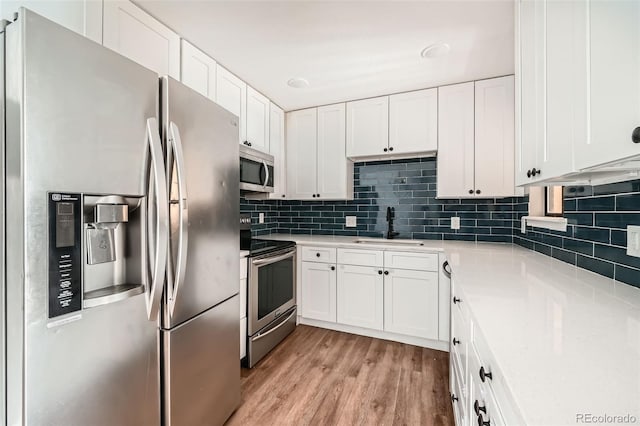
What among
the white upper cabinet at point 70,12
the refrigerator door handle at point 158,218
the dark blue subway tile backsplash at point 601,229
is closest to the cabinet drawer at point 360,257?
the dark blue subway tile backsplash at point 601,229

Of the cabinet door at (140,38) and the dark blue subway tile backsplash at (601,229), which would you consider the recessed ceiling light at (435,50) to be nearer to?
the dark blue subway tile backsplash at (601,229)

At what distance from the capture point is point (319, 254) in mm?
2828

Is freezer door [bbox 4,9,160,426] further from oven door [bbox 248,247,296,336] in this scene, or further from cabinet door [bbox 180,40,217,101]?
oven door [bbox 248,247,296,336]

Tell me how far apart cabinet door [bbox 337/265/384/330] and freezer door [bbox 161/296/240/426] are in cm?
129

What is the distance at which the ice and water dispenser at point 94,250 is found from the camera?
0.85 metres

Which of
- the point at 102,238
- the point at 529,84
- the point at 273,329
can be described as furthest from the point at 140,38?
the point at 273,329

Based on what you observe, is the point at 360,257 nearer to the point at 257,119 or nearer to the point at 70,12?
the point at 257,119

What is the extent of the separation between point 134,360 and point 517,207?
119 inches

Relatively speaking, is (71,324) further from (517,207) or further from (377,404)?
(517,207)

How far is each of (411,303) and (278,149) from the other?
209 cm

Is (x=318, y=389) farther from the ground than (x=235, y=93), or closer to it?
closer to it

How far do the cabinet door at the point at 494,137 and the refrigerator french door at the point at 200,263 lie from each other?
7.03 feet

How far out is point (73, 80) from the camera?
884 mm

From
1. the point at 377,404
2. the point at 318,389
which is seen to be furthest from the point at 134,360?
the point at 377,404
